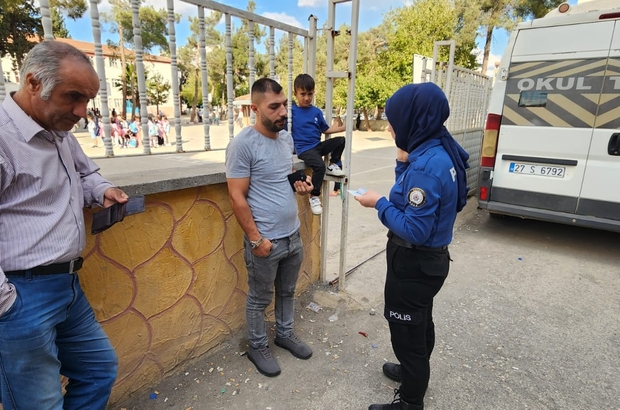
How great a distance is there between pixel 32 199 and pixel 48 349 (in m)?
0.54

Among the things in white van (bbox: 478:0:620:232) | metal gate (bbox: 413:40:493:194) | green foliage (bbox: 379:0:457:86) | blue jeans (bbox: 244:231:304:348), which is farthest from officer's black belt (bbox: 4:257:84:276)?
green foliage (bbox: 379:0:457:86)

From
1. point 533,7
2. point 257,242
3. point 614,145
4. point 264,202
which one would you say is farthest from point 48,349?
point 533,7

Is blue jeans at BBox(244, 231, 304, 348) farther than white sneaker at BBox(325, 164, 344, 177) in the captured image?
No

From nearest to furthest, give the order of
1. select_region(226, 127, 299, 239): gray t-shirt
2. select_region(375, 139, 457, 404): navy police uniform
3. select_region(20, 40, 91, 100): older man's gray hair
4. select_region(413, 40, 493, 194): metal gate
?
select_region(20, 40, 91, 100): older man's gray hair, select_region(375, 139, 457, 404): navy police uniform, select_region(226, 127, 299, 239): gray t-shirt, select_region(413, 40, 493, 194): metal gate

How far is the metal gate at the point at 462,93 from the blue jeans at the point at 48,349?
4.90m

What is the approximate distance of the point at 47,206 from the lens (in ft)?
4.39

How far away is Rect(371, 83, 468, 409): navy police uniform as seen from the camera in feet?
5.58

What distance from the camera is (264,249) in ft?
7.33

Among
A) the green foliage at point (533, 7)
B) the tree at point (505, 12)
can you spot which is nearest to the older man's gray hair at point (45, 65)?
the green foliage at point (533, 7)

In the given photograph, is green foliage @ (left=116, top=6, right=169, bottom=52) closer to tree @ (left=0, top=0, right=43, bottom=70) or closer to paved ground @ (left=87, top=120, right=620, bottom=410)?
tree @ (left=0, top=0, right=43, bottom=70)

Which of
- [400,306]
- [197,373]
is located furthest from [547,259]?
[197,373]

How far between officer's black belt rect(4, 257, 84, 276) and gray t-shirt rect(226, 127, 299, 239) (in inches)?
36.5

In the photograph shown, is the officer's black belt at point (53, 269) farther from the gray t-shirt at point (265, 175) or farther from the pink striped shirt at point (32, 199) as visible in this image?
the gray t-shirt at point (265, 175)

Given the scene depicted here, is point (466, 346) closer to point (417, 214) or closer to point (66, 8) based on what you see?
point (417, 214)
